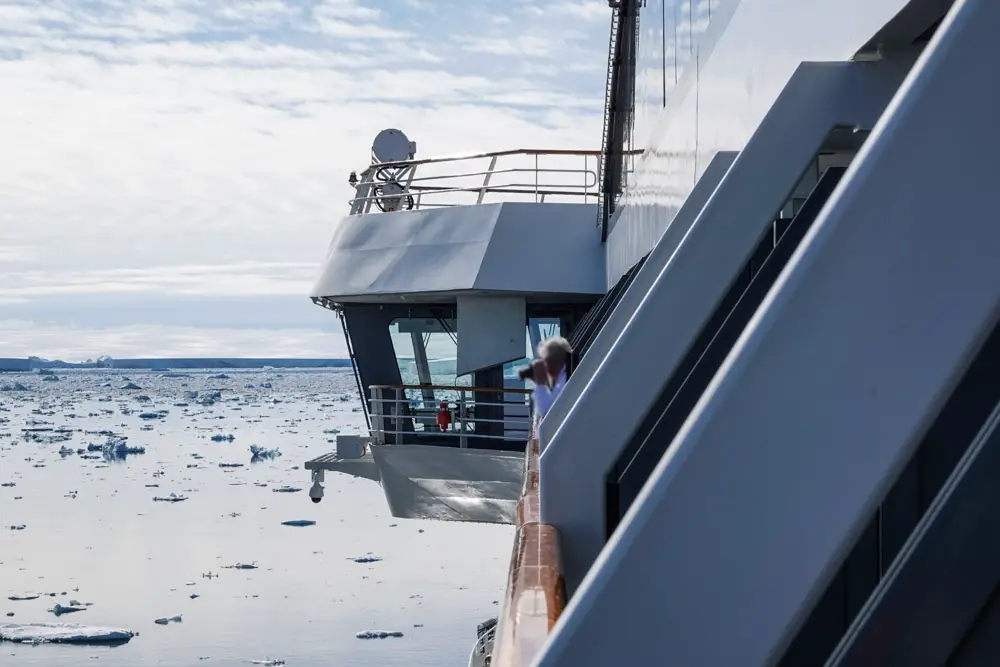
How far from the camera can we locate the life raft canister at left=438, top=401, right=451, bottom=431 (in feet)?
49.1

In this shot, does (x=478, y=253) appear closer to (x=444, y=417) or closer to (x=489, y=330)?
(x=489, y=330)

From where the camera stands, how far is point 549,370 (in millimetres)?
5676

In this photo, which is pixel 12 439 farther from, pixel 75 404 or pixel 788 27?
pixel 788 27

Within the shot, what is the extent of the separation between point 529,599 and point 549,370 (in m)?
3.90

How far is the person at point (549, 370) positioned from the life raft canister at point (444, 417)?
29.8 ft

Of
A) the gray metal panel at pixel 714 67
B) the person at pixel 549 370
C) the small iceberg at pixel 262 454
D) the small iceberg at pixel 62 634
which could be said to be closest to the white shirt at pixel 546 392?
the person at pixel 549 370

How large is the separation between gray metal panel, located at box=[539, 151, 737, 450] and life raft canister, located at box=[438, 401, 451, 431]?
10.7 m

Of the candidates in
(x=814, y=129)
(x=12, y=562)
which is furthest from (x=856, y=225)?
(x=12, y=562)

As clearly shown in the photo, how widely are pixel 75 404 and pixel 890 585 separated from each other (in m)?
134

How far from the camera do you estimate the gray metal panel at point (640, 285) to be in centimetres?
310

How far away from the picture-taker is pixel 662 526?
3.05ft

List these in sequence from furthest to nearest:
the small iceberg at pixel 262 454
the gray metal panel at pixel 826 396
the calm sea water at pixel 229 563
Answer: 1. the small iceberg at pixel 262 454
2. the calm sea water at pixel 229 563
3. the gray metal panel at pixel 826 396

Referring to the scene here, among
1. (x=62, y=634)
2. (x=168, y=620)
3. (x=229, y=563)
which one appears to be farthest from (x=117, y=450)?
(x=168, y=620)

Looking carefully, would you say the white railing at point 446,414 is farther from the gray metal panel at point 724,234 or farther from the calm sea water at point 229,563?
the calm sea water at point 229,563
